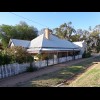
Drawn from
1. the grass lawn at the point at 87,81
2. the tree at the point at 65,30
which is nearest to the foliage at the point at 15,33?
the tree at the point at 65,30

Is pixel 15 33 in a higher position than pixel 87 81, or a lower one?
higher

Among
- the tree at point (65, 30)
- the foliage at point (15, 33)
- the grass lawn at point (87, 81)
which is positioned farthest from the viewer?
the tree at point (65, 30)

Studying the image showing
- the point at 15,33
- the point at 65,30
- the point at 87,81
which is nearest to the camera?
the point at 87,81

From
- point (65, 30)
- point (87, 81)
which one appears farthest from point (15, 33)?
point (87, 81)

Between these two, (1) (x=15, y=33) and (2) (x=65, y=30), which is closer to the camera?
(1) (x=15, y=33)

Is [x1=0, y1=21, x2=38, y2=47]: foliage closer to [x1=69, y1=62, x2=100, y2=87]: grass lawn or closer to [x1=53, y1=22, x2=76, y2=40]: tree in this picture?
[x1=53, y1=22, x2=76, y2=40]: tree

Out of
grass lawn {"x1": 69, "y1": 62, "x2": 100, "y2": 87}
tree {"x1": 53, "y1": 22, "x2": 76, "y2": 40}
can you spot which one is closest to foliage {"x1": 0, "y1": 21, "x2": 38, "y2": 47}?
tree {"x1": 53, "y1": 22, "x2": 76, "y2": 40}

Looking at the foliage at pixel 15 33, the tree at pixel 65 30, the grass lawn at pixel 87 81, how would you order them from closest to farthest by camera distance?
the grass lawn at pixel 87 81, the foliage at pixel 15 33, the tree at pixel 65 30

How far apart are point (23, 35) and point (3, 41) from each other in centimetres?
646

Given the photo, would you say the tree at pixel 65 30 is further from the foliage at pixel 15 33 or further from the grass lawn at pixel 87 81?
the grass lawn at pixel 87 81

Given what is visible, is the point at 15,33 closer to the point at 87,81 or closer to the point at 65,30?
the point at 65,30
